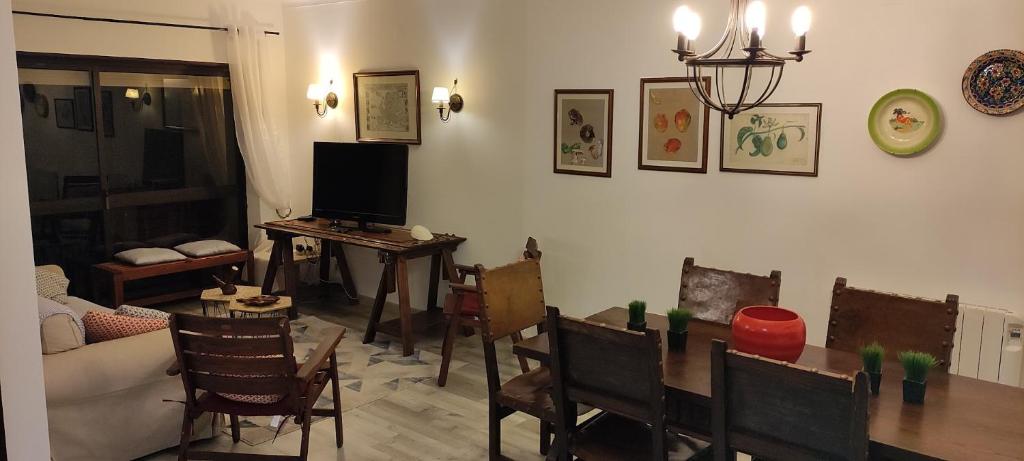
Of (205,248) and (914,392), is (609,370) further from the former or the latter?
(205,248)

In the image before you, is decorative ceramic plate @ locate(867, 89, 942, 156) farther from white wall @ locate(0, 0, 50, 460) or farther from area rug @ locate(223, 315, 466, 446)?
white wall @ locate(0, 0, 50, 460)

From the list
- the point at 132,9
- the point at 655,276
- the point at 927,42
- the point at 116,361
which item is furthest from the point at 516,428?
the point at 132,9

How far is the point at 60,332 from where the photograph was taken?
3.26 meters

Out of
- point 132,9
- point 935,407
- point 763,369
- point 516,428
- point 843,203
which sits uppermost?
point 132,9

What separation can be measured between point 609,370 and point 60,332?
2.39m

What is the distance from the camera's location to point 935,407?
7.51 feet

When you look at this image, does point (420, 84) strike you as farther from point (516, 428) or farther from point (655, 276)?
point (516, 428)

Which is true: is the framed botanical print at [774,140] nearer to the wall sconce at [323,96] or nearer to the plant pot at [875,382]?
the plant pot at [875,382]

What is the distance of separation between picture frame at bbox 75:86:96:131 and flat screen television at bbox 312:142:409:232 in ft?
5.56

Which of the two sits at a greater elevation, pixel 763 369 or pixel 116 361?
pixel 763 369

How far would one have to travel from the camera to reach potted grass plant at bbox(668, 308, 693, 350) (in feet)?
9.28

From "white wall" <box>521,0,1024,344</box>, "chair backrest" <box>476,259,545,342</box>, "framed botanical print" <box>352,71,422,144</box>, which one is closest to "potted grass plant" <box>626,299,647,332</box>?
"chair backrest" <box>476,259,545,342</box>

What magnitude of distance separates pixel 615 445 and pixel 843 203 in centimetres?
197

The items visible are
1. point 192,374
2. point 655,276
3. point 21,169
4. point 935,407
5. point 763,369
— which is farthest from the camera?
point 655,276
